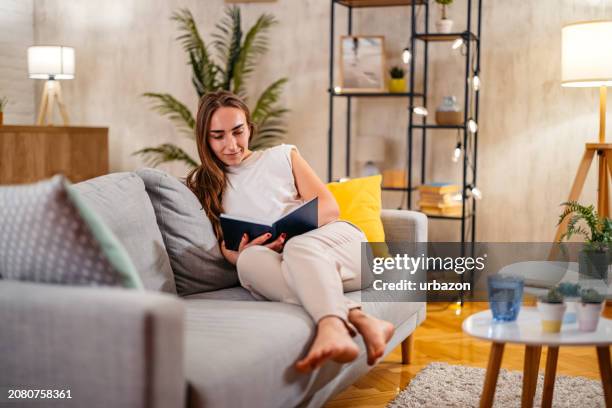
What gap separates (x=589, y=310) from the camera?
190 cm

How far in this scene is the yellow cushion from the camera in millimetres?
2943

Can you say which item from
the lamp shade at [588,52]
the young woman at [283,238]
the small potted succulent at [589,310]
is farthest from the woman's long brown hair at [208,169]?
the lamp shade at [588,52]

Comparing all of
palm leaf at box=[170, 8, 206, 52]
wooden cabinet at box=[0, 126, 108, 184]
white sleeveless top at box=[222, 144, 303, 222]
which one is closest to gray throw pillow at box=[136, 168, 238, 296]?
white sleeveless top at box=[222, 144, 303, 222]

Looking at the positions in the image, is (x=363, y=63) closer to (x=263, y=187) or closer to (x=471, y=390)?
(x=263, y=187)

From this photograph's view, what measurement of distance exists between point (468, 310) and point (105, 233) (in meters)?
2.89

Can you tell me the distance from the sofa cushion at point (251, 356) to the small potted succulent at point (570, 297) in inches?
23.5

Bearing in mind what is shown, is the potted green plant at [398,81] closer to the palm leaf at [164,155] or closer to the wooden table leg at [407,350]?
the palm leaf at [164,155]

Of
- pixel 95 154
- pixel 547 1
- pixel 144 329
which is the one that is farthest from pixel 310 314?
pixel 95 154

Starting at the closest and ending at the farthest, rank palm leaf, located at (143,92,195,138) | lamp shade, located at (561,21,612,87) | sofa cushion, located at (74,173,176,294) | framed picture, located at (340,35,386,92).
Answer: sofa cushion, located at (74,173,176,294) < lamp shade, located at (561,21,612,87) < framed picture, located at (340,35,386,92) < palm leaf, located at (143,92,195,138)

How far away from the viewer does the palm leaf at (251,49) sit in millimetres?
4777

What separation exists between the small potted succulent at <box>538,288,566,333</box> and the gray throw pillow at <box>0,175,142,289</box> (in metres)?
0.98

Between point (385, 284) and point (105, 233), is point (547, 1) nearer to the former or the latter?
point (385, 284)

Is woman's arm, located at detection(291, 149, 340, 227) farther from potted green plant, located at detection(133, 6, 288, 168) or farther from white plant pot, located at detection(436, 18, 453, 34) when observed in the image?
potted green plant, located at detection(133, 6, 288, 168)

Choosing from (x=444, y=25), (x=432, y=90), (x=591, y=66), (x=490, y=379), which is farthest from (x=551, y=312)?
(x=432, y=90)
